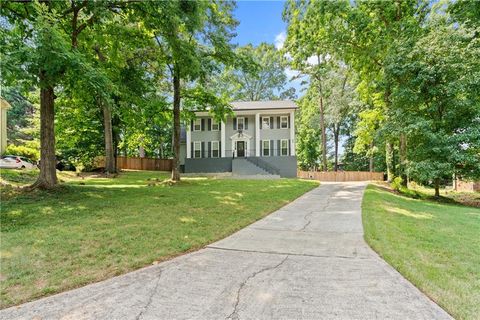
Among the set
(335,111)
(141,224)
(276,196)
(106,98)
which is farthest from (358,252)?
(335,111)

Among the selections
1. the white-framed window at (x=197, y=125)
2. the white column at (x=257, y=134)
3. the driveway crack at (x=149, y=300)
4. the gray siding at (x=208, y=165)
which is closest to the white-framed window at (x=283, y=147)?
the white column at (x=257, y=134)

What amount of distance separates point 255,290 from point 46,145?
9.41m

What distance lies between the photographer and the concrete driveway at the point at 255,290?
106 inches

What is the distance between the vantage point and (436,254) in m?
4.43

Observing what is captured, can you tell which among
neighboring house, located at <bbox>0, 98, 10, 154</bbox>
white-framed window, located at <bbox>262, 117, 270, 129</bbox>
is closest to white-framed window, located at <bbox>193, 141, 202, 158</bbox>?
white-framed window, located at <bbox>262, 117, 270, 129</bbox>

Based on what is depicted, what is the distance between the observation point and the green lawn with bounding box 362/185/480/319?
118 inches

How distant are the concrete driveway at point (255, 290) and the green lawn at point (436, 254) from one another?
205 mm

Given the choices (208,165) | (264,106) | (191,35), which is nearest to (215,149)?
(208,165)

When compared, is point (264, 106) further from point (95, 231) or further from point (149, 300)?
point (149, 300)

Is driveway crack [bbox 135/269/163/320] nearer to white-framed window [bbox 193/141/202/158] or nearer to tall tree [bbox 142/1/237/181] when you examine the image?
tall tree [bbox 142/1/237/181]

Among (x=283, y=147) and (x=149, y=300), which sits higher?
(x=283, y=147)

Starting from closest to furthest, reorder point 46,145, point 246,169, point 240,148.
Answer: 1. point 46,145
2. point 246,169
3. point 240,148

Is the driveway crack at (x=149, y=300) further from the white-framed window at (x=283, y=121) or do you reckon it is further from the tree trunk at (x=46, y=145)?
the white-framed window at (x=283, y=121)

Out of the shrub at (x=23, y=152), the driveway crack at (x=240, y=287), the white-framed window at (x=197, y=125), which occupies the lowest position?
the driveway crack at (x=240, y=287)
